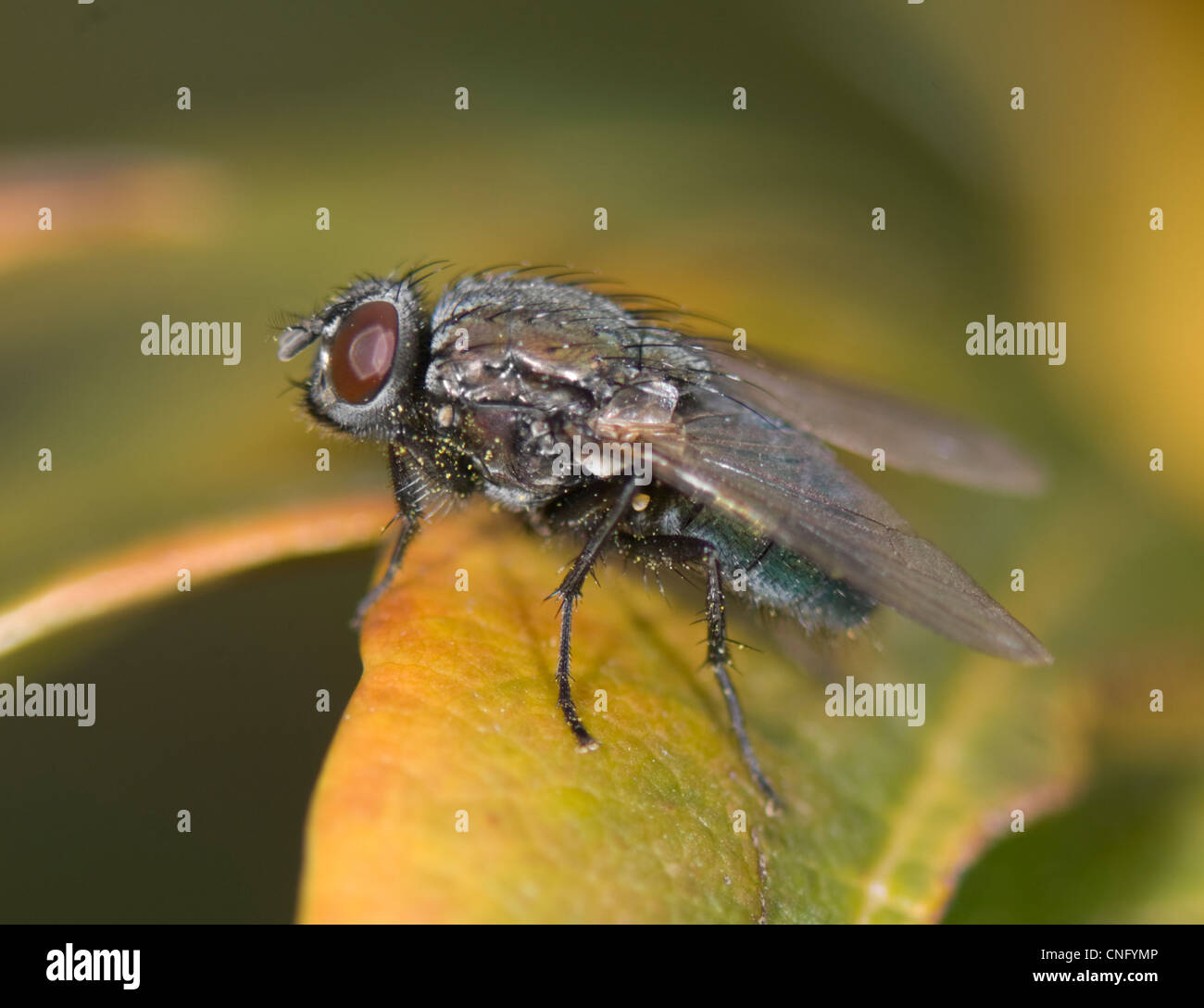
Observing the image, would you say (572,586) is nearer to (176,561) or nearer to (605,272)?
(176,561)

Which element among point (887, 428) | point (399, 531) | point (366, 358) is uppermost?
point (366, 358)

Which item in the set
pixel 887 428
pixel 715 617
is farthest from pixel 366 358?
pixel 887 428

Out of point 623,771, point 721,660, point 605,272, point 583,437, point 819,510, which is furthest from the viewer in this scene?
point 605,272

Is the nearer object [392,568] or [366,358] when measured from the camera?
[392,568]

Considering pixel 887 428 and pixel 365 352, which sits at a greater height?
pixel 365 352

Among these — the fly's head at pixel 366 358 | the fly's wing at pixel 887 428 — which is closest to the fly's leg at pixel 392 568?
the fly's head at pixel 366 358

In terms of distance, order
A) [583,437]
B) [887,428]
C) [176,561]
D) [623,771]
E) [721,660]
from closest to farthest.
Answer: [623,771] → [176,561] → [721,660] → [583,437] → [887,428]
